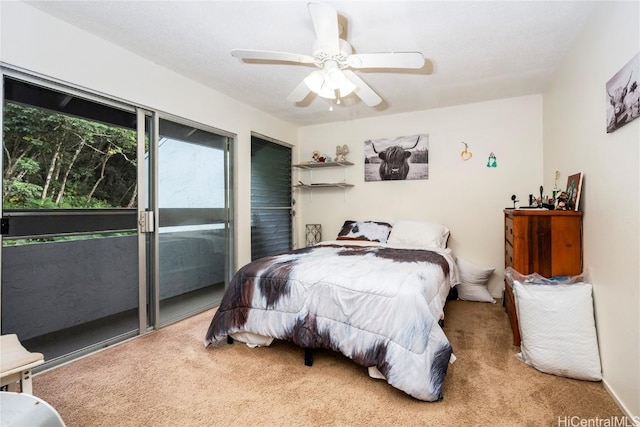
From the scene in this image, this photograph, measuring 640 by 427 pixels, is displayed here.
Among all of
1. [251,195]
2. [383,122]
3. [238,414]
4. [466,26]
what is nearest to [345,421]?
[238,414]

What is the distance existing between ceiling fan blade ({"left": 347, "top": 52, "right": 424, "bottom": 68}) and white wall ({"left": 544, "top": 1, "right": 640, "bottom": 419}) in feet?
3.40

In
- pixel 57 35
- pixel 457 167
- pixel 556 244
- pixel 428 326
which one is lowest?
pixel 428 326

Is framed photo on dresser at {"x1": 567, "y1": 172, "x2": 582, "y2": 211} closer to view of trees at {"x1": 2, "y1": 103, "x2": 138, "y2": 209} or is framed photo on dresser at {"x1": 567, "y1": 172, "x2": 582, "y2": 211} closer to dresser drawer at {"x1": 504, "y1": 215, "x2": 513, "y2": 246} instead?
dresser drawer at {"x1": 504, "y1": 215, "x2": 513, "y2": 246}

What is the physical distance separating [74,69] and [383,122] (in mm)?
3234

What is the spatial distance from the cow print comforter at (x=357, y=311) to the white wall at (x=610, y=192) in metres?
0.88

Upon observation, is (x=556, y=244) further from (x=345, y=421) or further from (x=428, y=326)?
(x=345, y=421)

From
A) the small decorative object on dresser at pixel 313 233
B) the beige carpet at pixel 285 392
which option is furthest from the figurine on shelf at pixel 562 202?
the small decorative object on dresser at pixel 313 233

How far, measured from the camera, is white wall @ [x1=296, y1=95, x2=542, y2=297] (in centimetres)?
340

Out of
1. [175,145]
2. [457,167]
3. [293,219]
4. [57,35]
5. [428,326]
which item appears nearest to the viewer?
[428,326]

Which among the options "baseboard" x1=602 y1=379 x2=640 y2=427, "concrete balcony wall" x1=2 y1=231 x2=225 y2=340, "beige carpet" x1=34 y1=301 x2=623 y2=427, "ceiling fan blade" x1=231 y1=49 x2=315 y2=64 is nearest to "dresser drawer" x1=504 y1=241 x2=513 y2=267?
"beige carpet" x1=34 y1=301 x2=623 y2=427

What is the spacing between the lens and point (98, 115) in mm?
2311

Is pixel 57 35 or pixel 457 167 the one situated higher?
pixel 57 35

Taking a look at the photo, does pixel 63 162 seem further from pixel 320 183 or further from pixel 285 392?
pixel 320 183

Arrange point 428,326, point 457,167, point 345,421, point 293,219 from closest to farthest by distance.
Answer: point 345,421, point 428,326, point 457,167, point 293,219
